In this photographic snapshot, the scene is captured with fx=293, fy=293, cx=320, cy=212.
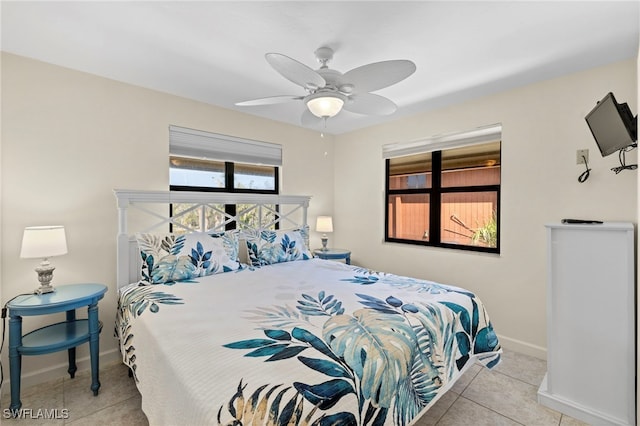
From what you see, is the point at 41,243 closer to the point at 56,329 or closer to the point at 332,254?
the point at 56,329

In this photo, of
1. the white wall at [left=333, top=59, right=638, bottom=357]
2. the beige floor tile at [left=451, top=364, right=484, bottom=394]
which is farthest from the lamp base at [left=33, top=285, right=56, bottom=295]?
the white wall at [left=333, top=59, right=638, bottom=357]

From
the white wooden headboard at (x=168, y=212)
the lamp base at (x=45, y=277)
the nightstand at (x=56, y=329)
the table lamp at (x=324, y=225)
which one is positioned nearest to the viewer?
the nightstand at (x=56, y=329)

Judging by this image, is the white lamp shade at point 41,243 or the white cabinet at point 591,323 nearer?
the white cabinet at point 591,323

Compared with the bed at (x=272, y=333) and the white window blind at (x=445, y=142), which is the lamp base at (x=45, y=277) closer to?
the bed at (x=272, y=333)

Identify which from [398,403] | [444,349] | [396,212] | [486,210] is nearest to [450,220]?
[486,210]

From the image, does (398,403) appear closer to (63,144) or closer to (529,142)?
(529,142)

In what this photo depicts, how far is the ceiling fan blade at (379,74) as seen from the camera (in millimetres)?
1571

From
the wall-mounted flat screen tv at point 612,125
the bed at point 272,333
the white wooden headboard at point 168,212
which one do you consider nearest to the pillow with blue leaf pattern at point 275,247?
the bed at point 272,333

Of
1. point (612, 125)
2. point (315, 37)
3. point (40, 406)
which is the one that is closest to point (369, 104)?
Answer: point (315, 37)

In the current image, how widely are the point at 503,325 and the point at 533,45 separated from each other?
94.3 inches

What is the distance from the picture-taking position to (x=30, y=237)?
197cm

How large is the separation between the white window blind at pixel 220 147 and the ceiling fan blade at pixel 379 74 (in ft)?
6.26

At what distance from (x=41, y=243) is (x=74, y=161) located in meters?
0.74

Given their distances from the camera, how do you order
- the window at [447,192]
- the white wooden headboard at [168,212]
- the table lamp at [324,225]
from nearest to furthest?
the white wooden headboard at [168,212]
the window at [447,192]
the table lamp at [324,225]
